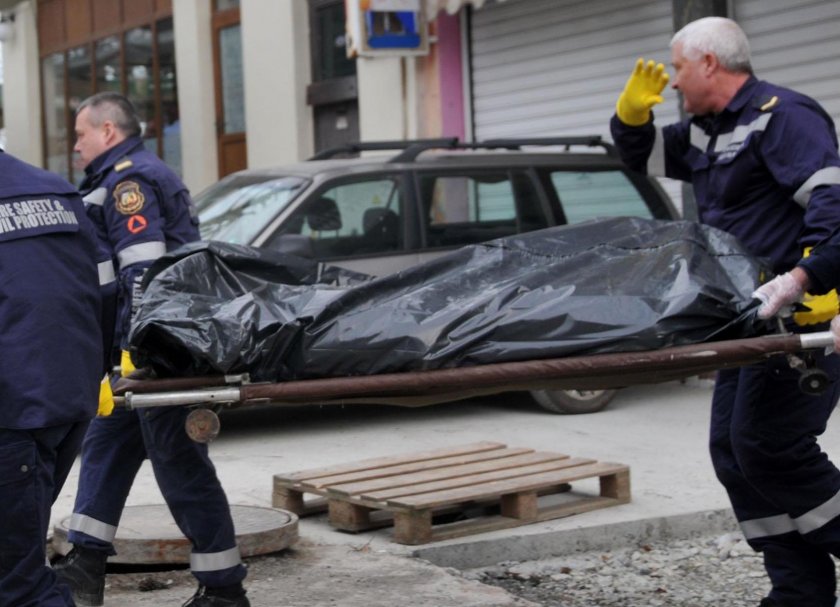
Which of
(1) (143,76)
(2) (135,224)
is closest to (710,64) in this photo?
(2) (135,224)

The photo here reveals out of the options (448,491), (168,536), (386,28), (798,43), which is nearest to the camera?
(168,536)

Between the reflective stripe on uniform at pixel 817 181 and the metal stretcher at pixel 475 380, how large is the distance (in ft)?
1.62

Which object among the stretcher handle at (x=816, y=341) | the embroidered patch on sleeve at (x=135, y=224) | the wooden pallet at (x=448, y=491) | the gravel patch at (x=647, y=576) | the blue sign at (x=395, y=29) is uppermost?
the blue sign at (x=395, y=29)

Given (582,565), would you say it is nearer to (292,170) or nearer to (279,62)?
(292,170)

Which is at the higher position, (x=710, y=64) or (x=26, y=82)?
(x=26, y=82)

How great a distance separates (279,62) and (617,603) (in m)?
11.3

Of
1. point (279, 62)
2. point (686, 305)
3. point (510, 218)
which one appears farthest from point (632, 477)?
point (279, 62)

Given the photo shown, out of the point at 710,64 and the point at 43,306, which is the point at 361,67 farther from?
the point at 43,306

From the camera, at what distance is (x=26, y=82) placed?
74.3ft

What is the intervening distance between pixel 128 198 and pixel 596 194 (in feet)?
17.6

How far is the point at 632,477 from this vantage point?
7684mm

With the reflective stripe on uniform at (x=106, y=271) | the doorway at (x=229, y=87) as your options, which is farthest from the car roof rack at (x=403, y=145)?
the doorway at (x=229, y=87)

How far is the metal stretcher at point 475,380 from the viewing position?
4156 millimetres

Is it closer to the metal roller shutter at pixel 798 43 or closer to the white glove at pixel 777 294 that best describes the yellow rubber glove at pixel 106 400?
the white glove at pixel 777 294
